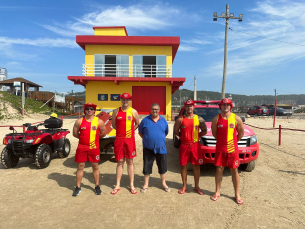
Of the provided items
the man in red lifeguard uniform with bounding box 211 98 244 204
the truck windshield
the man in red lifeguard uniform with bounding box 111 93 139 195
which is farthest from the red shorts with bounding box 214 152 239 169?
the truck windshield

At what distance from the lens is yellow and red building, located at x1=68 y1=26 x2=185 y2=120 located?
58.5 ft

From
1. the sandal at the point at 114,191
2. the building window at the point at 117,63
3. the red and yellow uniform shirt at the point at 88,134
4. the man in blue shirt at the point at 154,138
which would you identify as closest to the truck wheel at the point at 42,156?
the red and yellow uniform shirt at the point at 88,134

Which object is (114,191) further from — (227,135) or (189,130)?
(227,135)

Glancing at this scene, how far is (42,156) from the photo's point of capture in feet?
17.0

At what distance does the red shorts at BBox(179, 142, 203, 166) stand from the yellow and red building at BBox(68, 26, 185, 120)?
14.1 m

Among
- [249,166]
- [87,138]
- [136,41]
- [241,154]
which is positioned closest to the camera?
[87,138]

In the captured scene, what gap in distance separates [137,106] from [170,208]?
1518 cm

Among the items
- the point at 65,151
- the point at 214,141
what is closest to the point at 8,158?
the point at 65,151

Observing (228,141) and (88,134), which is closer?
(228,141)

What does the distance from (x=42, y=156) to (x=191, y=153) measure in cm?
370

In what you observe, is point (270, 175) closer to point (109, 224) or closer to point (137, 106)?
point (109, 224)

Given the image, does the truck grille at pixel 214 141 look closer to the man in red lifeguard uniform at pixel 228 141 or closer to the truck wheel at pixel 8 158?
the man in red lifeguard uniform at pixel 228 141

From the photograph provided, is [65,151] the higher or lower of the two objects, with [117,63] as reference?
lower

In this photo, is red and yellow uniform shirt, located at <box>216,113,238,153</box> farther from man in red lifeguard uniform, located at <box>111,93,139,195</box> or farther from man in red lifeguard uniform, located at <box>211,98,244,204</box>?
man in red lifeguard uniform, located at <box>111,93,139,195</box>
